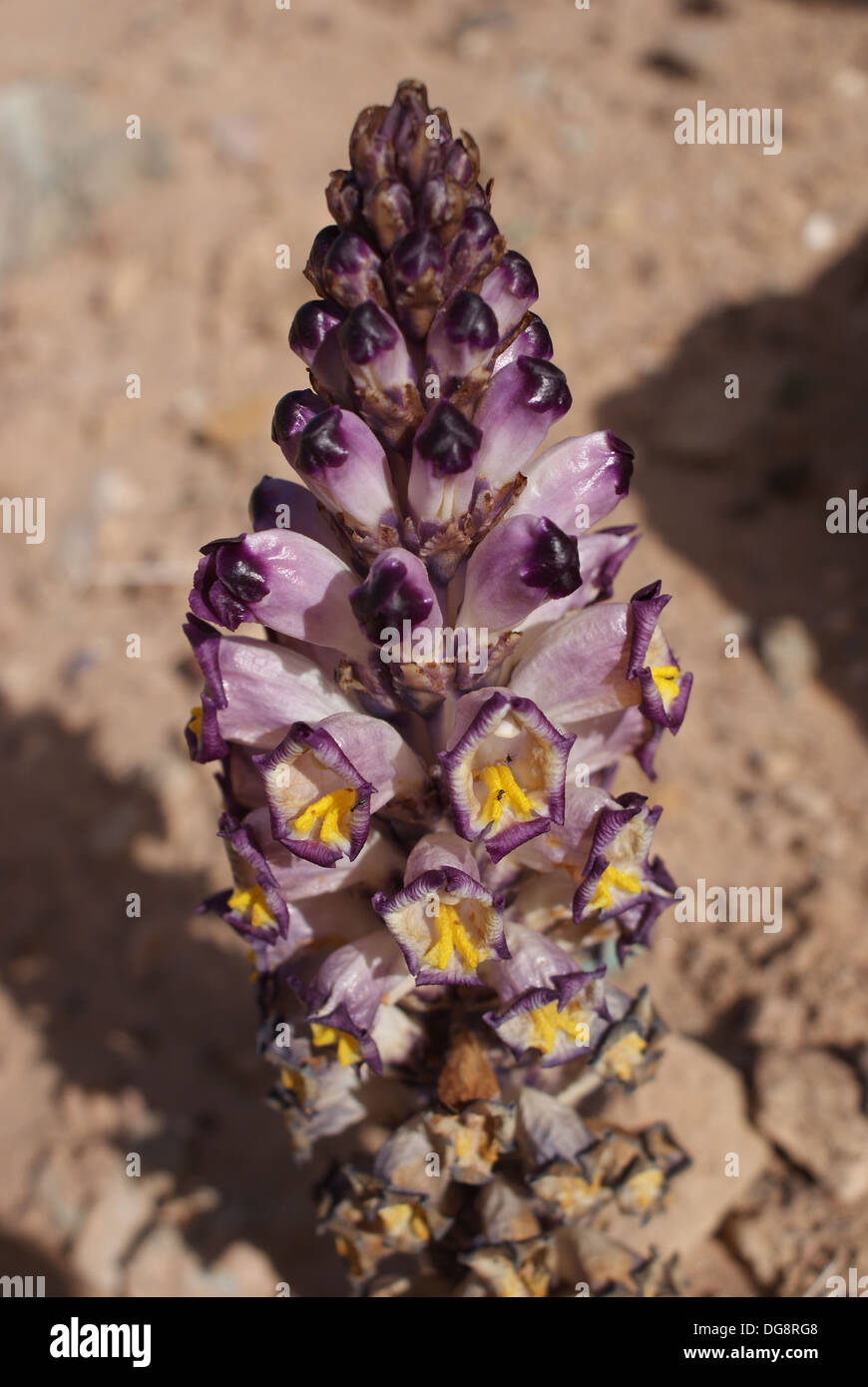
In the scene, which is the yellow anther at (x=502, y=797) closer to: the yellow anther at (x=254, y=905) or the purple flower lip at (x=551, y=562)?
the purple flower lip at (x=551, y=562)

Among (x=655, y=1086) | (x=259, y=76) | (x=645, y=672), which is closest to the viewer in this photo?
(x=645, y=672)

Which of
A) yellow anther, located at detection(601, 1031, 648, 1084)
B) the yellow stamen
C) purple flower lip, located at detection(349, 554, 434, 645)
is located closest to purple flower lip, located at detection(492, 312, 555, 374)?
purple flower lip, located at detection(349, 554, 434, 645)

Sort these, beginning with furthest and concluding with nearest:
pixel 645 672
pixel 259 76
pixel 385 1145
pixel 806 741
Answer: pixel 259 76 → pixel 806 741 → pixel 385 1145 → pixel 645 672

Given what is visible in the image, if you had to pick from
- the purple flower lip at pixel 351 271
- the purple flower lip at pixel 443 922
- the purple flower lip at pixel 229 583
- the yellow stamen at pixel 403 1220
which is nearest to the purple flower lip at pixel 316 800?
the purple flower lip at pixel 443 922

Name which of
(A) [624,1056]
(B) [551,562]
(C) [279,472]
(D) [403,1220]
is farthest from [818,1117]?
(C) [279,472]

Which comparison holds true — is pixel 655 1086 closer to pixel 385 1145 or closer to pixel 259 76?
pixel 385 1145
